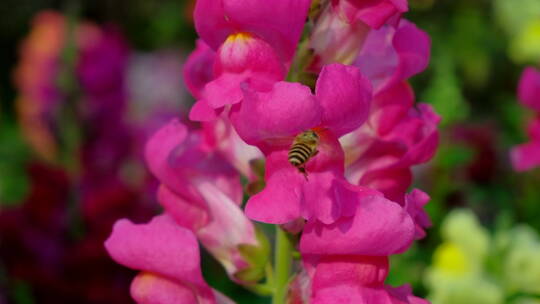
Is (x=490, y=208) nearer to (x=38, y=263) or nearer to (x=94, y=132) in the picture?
(x=94, y=132)

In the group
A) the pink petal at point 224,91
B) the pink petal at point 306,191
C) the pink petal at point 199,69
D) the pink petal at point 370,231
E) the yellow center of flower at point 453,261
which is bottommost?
the yellow center of flower at point 453,261

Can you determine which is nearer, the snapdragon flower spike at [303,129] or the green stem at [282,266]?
the snapdragon flower spike at [303,129]

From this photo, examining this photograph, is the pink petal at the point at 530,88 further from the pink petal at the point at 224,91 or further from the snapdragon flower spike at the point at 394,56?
the pink petal at the point at 224,91

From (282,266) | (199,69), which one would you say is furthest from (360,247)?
(199,69)

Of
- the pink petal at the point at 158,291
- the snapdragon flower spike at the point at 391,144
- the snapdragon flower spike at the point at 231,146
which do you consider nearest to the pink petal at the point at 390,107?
the snapdragon flower spike at the point at 391,144

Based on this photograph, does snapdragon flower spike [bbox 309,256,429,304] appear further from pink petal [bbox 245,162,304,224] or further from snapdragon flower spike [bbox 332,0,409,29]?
snapdragon flower spike [bbox 332,0,409,29]

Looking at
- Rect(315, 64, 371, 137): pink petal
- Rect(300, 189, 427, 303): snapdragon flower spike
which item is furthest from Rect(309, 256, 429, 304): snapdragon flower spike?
Rect(315, 64, 371, 137): pink petal

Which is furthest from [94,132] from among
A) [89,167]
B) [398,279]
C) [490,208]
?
[398,279]

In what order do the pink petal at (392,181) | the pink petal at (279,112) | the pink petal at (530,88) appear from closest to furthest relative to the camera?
the pink petal at (279,112), the pink petal at (392,181), the pink petal at (530,88)
